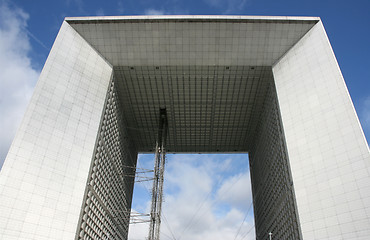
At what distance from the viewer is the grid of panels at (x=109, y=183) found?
26375 millimetres

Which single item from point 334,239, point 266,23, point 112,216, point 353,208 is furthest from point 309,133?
point 112,216

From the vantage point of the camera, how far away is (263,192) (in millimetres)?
37188

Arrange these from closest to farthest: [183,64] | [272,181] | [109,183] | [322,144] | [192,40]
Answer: [322,144], [192,40], [183,64], [109,183], [272,181]

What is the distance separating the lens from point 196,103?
3797 cm

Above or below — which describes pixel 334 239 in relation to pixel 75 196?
below

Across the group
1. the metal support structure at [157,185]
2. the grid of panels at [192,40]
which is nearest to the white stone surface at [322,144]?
the grid of panels at [192,40]

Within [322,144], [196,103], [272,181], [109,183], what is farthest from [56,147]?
[272,181]

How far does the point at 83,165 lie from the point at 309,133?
739 inches

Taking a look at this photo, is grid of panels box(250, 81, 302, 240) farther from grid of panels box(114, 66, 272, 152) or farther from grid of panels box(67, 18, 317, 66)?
grid of panels box(67, 18, 317, 66)

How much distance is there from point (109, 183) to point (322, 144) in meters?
20.7

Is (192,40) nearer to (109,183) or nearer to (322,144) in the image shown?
(322,144)

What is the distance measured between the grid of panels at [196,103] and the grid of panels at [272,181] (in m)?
2.22

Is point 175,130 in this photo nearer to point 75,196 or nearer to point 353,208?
point 75,196

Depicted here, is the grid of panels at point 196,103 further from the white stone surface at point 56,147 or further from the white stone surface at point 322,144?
the white stone surface at point 56,147
